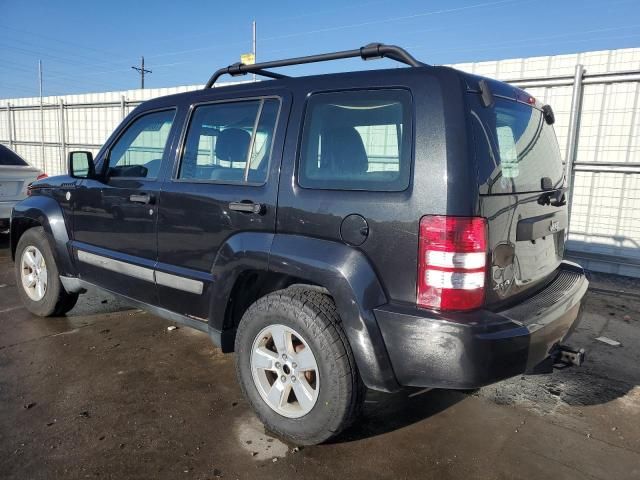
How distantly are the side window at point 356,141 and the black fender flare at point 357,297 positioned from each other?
35cm

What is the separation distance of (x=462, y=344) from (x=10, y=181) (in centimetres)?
725

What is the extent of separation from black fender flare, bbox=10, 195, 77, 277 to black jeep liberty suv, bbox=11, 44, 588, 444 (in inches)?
33.7

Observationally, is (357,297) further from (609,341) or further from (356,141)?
(609,341)

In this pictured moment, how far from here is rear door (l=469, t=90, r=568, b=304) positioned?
2.23 m

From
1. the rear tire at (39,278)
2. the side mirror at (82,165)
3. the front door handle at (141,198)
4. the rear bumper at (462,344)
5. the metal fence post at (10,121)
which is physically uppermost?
the metal fence post at (10,121)

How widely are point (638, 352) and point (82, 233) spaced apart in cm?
470

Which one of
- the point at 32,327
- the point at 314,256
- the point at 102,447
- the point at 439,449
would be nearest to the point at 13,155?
the point at 32,327

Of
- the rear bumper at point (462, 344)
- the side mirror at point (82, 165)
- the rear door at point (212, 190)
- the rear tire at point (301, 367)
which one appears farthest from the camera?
the side mirror at point (82, 165)

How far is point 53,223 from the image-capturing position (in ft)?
13.5

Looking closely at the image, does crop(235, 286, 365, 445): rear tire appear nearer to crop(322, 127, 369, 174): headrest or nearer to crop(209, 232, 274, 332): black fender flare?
crop(209, 232, 274, 332): black fender flare

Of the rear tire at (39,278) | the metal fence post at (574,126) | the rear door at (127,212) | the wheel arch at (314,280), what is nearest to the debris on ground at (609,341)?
the metal fence post at (574,126)

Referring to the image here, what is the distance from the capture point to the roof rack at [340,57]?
2660mm

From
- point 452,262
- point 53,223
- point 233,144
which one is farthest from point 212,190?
point 53,223

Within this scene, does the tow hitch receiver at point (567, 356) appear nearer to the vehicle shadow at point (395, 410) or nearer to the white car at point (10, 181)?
the vehicle shadow at point (395, 410)
